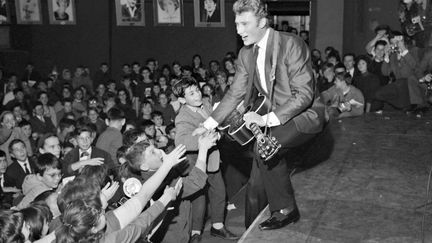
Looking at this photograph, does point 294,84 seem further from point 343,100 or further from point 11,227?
point 343,100

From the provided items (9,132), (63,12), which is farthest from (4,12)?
(9,132)

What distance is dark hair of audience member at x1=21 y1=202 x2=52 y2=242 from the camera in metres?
3.77

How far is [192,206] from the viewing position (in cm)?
487

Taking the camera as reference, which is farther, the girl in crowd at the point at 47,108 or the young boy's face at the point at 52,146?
the girl in crowd at the point at 47,108

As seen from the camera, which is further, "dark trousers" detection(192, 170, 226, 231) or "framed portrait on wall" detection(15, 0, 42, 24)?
"framed portrait on wall" detection(15, 0, 42, 24)

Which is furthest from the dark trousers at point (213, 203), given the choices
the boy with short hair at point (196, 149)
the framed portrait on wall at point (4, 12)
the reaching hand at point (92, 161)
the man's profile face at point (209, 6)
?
the framed portrait on wall at point (4, 12)

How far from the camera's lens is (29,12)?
12.5m

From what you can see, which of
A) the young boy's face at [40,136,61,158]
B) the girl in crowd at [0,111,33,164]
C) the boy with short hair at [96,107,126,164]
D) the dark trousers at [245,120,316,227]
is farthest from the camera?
the girl in crowd at [0,111,33,164]

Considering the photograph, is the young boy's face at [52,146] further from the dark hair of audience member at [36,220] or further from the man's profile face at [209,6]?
the man's profile face at [209,6]

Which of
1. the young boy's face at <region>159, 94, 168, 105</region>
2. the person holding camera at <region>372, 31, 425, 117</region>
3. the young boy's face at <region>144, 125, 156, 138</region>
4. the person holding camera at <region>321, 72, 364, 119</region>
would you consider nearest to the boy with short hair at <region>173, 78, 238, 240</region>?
the young boy's face at <region>144, 125, 156, 138</region>

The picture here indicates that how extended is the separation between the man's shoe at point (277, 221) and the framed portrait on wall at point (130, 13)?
Answer: 359 inches

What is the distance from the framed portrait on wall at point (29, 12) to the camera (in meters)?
12.5

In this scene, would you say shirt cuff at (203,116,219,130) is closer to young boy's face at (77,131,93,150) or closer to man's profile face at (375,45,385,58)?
young boy's face at (77,131,93,150)

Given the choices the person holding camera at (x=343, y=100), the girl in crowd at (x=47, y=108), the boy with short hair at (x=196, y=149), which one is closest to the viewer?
the boy with short hair at (x=196, y=149)
